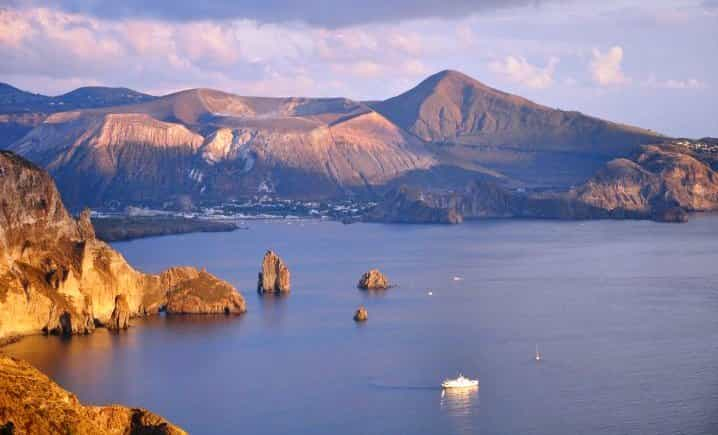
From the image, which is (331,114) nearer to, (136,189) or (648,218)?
(136,189)

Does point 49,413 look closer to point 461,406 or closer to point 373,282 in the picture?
point 461,406

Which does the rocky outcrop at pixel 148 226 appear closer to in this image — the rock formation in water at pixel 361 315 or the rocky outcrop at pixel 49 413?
the rock formation in water at pixel 361 315

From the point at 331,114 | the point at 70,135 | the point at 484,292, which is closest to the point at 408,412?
the point at 484,292

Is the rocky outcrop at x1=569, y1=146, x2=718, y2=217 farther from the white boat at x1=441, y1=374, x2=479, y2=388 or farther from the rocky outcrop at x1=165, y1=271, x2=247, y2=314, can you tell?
the white boat at x1=441, y1=374, x2=479, y2=388

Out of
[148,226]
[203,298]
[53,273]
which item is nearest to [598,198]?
[148,226]

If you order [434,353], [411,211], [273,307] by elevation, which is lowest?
[434,353]
